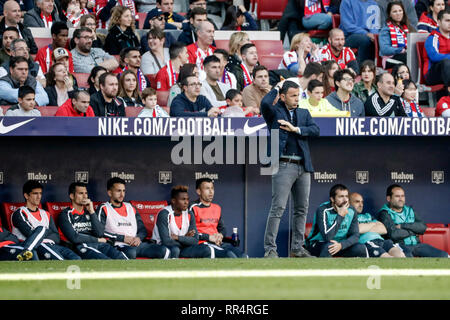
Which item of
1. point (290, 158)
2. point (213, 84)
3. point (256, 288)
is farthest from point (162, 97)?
point (256, 288)

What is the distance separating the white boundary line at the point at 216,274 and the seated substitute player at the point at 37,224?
3.32 metres

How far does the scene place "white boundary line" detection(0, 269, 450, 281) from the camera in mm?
4469

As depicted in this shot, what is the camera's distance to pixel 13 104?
8875 mm

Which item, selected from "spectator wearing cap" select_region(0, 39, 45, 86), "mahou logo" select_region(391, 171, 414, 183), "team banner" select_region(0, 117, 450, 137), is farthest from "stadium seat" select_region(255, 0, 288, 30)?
"team banner" select_region(0, 117, 450, 137)

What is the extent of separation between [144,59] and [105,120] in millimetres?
2123

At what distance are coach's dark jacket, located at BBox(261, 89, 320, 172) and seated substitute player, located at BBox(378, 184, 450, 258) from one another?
5.22 feet

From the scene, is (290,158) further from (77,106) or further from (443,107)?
(443,107)

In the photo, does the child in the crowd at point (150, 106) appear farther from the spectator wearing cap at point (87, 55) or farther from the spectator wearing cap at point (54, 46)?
the spectator wearing cap at point (54, 46)

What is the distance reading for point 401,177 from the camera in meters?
9.44

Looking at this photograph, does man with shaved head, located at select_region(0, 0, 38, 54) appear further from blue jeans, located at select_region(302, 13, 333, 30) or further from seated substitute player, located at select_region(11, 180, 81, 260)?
blue jeans, located at select_region(302, 13, 333, 30)

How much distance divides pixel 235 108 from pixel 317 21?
3.58 metres

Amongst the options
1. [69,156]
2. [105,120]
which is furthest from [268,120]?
[69,156]

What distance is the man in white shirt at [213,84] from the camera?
30.9ft

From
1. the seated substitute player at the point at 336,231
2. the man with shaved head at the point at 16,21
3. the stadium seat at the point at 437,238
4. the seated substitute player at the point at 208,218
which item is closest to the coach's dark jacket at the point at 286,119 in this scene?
the seated substitute player at the point at 336,231
